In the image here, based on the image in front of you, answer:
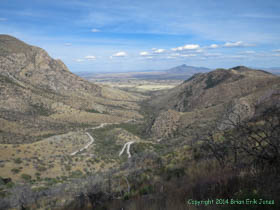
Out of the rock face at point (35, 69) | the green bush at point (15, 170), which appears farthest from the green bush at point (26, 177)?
the rock face at point (35, 69)

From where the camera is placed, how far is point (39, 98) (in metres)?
92.5

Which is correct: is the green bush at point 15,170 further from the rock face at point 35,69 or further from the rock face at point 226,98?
the rock face at point 35,69

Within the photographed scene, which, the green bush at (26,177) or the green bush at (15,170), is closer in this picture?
A: the green bush at (26,177)

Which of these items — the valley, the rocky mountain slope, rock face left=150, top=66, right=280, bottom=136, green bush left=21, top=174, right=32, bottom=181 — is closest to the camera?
the valley

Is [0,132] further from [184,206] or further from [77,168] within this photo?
[184,206]

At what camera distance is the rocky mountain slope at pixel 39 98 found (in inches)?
2505

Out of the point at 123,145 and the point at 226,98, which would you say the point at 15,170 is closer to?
the point at 123,145

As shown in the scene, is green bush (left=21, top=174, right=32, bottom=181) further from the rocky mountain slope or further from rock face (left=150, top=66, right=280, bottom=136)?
rock face (left=150, top=66, right=280, bottom=136)

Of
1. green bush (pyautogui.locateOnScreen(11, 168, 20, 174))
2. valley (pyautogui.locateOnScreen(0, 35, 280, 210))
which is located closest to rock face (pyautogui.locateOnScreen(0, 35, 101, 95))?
valley (pyautogui.locateOnScreen(0, 35, 280, 210))

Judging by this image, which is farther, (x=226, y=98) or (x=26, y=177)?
(x=226, y=98)

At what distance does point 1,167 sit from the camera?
86.6ft

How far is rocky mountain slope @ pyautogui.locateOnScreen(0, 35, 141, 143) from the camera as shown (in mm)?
63634

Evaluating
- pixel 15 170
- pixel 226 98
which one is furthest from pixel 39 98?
pixel 226 98

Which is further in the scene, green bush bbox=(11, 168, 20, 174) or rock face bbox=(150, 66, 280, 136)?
rock face bbox=(150, 66, 280, 136)
